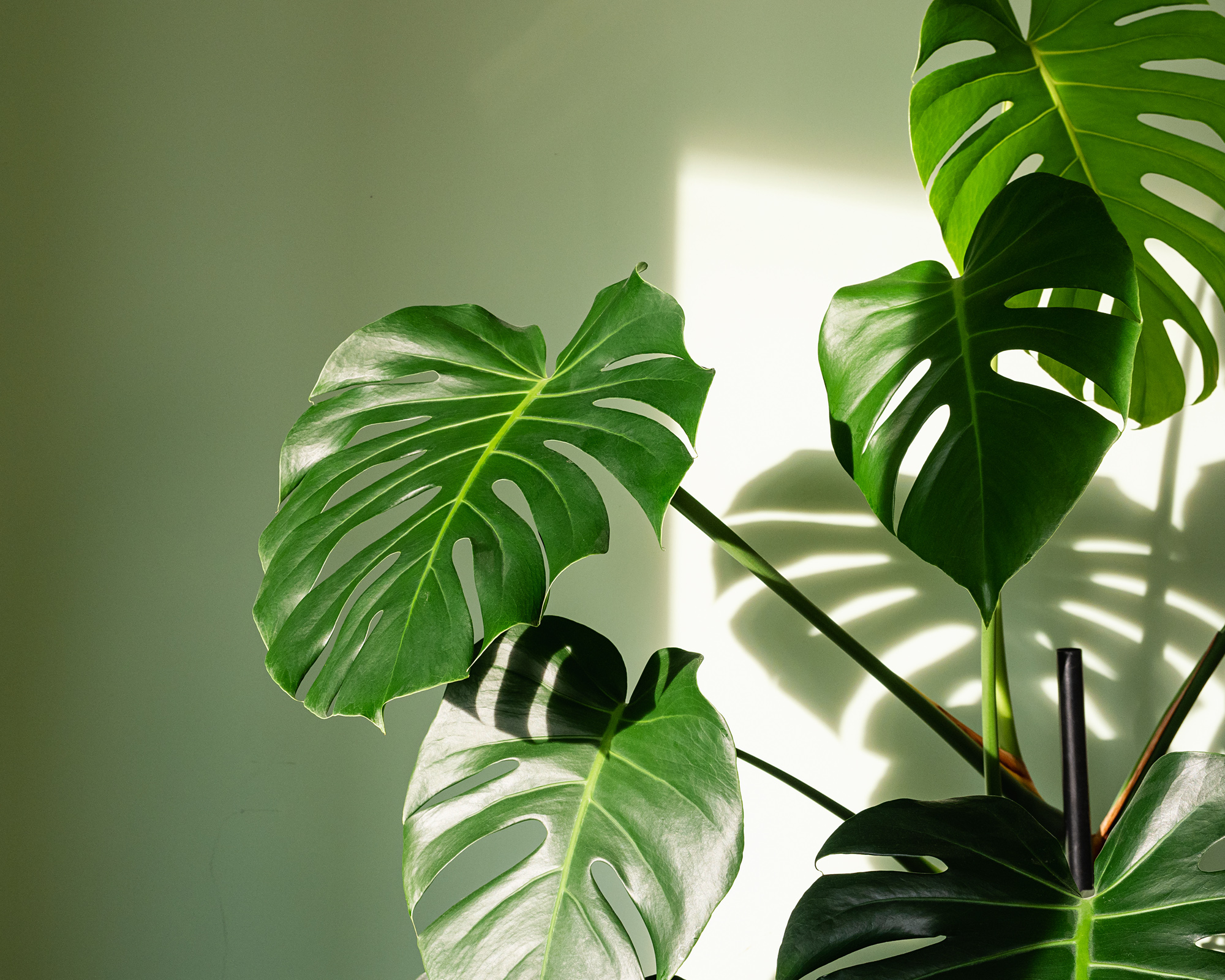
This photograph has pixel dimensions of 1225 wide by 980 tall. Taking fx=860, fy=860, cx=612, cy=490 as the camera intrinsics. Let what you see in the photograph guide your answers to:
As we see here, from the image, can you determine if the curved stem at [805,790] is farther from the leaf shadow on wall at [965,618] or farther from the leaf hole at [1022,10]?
the leaf hole at [1022,10]

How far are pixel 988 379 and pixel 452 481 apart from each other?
0.40 metres

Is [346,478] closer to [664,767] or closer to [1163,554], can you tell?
[664,767]

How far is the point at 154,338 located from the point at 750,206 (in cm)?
84

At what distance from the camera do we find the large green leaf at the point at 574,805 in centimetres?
62

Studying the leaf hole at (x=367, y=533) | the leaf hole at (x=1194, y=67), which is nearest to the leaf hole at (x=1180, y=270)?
the leaf hole at (x=1194, y=67)

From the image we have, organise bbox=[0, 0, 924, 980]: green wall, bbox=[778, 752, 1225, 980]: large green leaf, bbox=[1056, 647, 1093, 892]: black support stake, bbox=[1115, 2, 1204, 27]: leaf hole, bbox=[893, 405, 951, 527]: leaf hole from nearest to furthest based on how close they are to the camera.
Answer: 1. bbox=[778, 752, 1225, 980]: large green leaf
2. bbox=[1056, 647, 1093, 892]: black support stake
3. bbox=[1115, 2, 1204, 27]: leaf hole
4. bbox=[0, 0, 924, 980]: green wall
5. bbox=[893, 405, 951, 527]: leaf hole

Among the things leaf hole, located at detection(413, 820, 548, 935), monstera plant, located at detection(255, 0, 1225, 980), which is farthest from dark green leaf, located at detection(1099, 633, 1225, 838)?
leaf hole, located at detection(413, 820, 548, 935)

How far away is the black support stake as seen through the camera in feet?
2.36

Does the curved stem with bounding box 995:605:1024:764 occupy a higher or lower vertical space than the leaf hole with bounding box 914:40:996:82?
lower

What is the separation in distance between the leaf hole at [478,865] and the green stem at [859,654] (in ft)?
1.75

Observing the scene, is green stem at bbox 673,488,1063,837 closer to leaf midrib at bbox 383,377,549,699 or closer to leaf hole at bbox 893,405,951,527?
leaf midrib at bbox 383,377,549,699

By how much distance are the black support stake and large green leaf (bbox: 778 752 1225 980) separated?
0.10 metres

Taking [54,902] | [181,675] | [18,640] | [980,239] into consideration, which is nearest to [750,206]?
[980,239]

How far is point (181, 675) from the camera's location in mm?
1119
